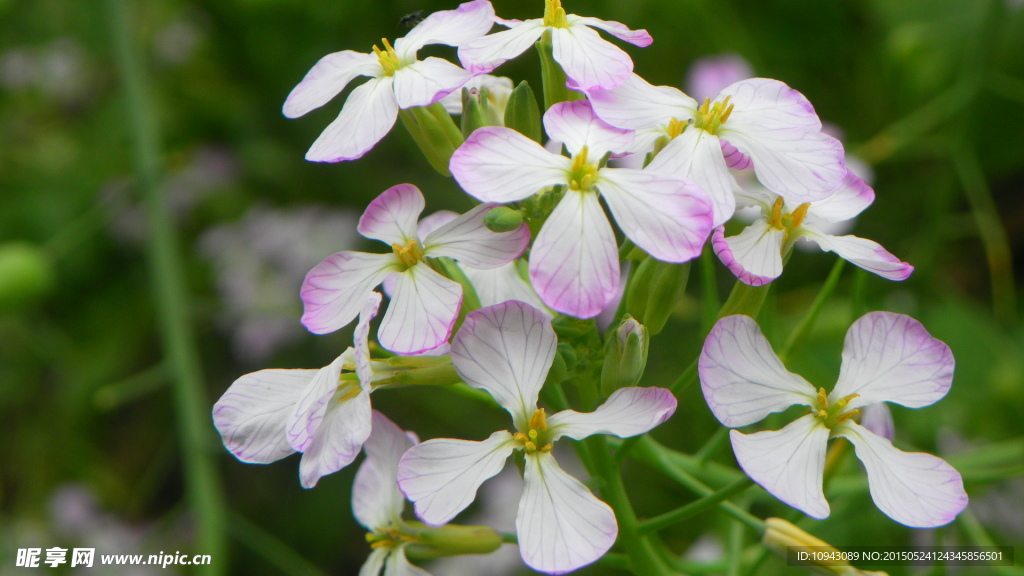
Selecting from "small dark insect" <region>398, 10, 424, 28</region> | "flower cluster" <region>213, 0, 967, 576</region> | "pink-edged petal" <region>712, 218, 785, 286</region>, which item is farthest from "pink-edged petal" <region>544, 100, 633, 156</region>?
"small dark insect" <region>398, 10, 424, 28</region>

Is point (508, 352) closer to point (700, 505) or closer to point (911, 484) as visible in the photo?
point (700, 505)

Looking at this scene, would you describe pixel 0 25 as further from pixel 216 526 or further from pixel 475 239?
pixel 475 239

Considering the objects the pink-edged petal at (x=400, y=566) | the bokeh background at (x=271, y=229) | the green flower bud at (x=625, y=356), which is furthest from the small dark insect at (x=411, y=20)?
the bokeh background at (x=271, y=229)

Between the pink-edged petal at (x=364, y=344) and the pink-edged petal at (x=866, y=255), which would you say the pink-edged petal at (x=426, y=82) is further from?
the pink-edged petal at (x=866, y=255)

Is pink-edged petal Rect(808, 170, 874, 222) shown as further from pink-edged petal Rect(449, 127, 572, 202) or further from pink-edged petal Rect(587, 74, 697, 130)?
pink-edged petal Rect(449, 127, 572, 202)

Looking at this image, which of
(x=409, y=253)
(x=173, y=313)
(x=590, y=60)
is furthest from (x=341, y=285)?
(x=173, y=313)

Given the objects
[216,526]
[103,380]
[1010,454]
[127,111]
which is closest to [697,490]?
[1010,454]
